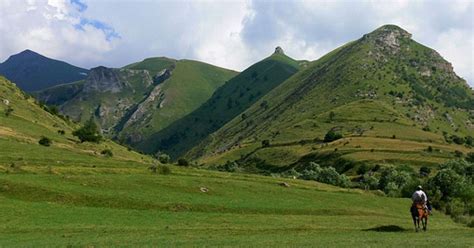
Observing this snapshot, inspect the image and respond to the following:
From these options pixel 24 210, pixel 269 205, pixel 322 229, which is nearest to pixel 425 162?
pixel 269 205

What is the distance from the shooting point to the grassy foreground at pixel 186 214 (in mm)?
38969

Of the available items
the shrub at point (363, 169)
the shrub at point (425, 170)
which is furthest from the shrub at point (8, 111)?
the shrub at point (425, 170)

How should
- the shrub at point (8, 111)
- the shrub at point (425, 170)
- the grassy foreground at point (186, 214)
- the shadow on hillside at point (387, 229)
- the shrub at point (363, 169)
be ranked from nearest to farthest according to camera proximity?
the grassy foreground at point (186, 214)
the shadow on hillside at point (387, 229)
the shrub at point (8, 111)
the shrub at point (425, 170)
the shrub at point (363, 169)

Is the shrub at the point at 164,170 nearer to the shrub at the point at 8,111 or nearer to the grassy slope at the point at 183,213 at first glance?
the grassy slope at the point at 183,213

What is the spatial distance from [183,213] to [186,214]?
77cm

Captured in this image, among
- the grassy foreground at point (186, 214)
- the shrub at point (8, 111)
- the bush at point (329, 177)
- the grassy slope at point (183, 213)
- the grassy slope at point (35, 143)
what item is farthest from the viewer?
the shrub at point (8, 111)

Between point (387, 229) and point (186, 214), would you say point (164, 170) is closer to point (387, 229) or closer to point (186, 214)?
point (186, 214)

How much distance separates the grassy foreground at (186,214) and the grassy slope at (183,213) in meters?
0.09

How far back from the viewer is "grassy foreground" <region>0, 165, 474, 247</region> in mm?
38969

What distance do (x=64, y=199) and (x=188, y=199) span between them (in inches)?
595

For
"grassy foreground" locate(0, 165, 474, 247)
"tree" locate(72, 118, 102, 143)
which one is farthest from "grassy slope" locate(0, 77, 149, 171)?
"grassy foreground" locate(0, 165, 474, 247)

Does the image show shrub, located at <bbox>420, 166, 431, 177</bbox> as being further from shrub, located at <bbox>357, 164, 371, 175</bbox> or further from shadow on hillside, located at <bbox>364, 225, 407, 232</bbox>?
shadow on hillside, located at <bbox>364, 225, 407, 232</bbox>

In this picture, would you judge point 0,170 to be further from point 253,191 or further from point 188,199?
Answer: point 253,191

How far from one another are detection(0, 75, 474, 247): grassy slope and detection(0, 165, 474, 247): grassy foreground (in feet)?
0.28
